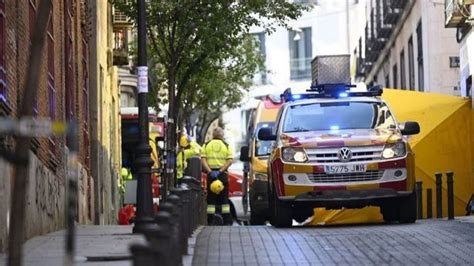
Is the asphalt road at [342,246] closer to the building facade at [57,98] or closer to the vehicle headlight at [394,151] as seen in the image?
the vehicle headlight at [394,151]

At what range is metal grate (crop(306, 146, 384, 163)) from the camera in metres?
15.3

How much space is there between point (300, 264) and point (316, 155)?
5515 mm

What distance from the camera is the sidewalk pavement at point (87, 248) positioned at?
31.9ft

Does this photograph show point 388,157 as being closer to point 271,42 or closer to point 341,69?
point 341,69

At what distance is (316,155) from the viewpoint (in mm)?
15359

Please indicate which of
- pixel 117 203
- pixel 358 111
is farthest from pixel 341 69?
pixel 117 203

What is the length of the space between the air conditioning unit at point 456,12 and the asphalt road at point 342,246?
10.8 metres

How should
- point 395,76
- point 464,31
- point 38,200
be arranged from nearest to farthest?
point 38,200, point 464,31, point 395,76

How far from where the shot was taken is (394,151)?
15.5 meters

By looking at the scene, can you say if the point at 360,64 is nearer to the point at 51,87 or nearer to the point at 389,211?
the point at 389,211

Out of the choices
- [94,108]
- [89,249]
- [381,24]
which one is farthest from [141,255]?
[381,24]

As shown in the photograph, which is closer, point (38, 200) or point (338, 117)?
point (38, 200)

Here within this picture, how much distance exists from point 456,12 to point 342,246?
14743 millimetres

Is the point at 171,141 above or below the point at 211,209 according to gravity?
above
